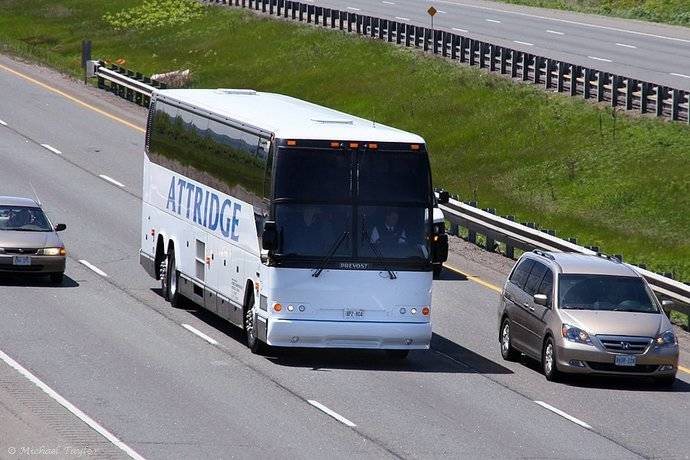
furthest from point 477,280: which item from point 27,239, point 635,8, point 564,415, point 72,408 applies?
point 635,8

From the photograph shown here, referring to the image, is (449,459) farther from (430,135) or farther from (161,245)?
(430,135)

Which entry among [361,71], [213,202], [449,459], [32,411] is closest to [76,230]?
[213,202]

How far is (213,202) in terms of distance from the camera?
27.0m

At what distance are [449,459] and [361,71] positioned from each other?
48499mm

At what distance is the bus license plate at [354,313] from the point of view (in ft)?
78.1

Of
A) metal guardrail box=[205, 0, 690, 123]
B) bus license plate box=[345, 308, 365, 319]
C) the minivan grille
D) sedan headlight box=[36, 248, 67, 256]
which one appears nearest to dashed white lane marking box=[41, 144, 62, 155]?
metal guardrail box=[205, 0, 690, 123]

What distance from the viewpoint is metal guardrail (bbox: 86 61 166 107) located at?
57375 millimetres

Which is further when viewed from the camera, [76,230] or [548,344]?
[76,230]

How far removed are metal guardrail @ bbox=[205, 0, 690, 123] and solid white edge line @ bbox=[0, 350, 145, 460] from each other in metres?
28.6

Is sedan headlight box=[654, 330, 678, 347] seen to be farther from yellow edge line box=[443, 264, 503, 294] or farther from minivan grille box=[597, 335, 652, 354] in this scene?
yellow edge line box=[443, 264, 503, 294]

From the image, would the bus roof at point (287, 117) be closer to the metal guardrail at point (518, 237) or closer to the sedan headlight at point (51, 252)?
the sedan headlight at point (51, 252)

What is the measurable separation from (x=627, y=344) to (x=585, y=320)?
714 mm

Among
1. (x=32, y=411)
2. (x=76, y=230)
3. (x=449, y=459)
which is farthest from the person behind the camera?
(x=76, y=230)

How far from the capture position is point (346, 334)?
2378 centimetres
